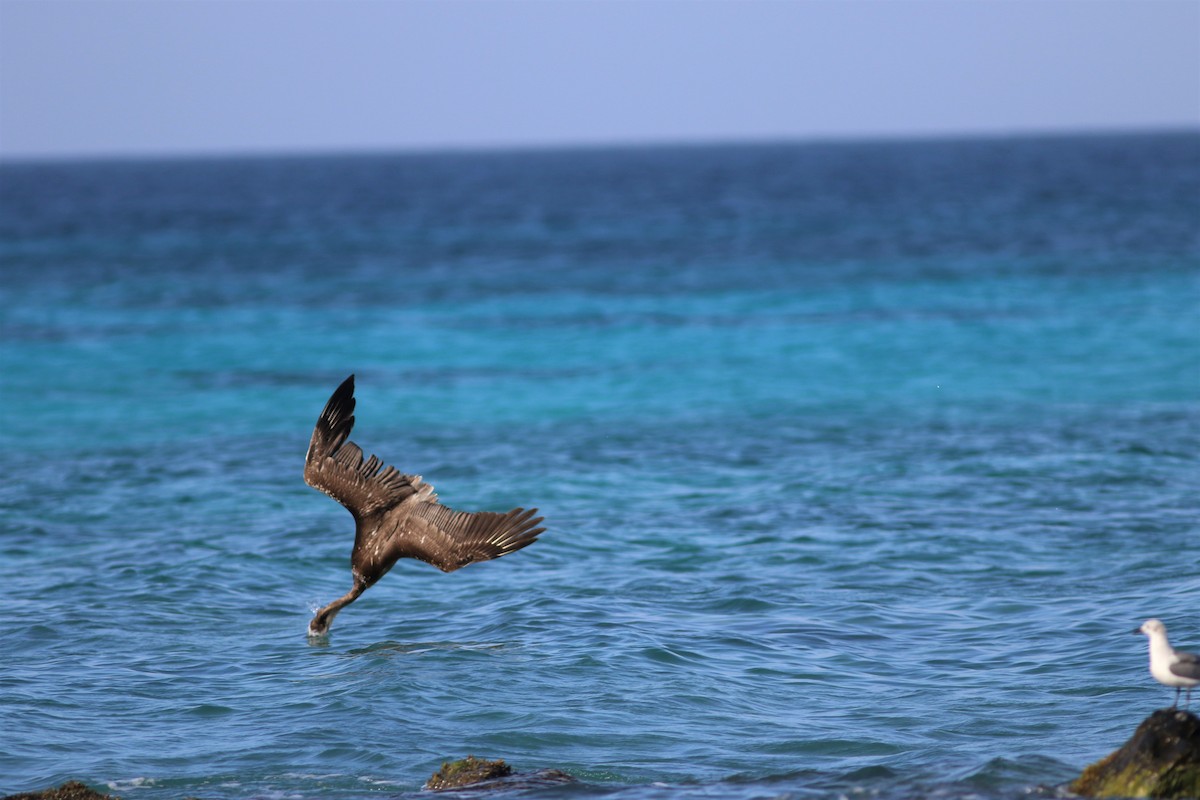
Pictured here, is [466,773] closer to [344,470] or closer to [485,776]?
[485,776]

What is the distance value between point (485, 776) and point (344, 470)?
330 cm

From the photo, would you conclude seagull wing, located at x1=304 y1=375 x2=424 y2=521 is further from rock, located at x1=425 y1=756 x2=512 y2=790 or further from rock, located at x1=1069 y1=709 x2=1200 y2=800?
rock, located at x1=1069 y1=709 x2=1200 y2=800

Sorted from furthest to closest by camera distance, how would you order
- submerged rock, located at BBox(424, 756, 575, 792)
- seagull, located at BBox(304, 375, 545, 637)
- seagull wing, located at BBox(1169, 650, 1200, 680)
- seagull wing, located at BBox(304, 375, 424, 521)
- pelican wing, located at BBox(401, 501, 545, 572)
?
seagull wing, located at BBox(304, 375, 424, 521)
seagull, located at BBox(304, 375, 545, 637)
pelican wing, located at BBox(401, 501, 545, 572)
submerged rock, located at BBox(424, 756, 575, 792)
seagull wing, located at BBox(1169, 650, 1200, 680)

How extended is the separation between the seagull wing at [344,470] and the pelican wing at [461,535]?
35 cm

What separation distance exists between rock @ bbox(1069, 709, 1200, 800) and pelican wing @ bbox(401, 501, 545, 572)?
3.92 meters

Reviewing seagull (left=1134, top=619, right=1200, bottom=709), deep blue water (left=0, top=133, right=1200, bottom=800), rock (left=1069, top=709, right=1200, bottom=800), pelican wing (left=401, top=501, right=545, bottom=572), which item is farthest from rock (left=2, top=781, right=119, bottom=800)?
seagull (left=1134, top=619, right=1200, bottom=709)

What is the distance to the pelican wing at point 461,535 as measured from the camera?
966cm

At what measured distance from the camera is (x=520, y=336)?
28703 mm

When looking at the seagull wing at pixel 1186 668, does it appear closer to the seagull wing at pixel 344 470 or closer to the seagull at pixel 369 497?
the seagull at pixel 369 497

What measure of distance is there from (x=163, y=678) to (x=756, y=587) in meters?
4.93

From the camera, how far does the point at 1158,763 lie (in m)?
6.98

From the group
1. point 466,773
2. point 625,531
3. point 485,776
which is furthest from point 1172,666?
point 625,531

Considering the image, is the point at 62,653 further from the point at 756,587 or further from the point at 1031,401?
the point at 1031,401

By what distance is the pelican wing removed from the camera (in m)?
9.66
